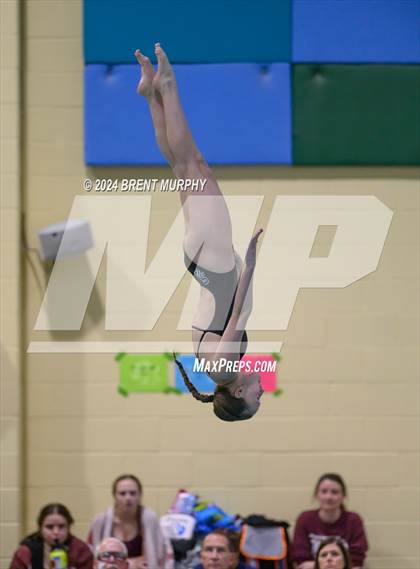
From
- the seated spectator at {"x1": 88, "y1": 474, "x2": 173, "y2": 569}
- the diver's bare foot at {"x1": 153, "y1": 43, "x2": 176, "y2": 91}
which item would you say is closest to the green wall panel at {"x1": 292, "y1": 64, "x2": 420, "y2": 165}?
the seated spectator at {"x1": 88, "y1": 474, "x2": 173, "y2": 569}

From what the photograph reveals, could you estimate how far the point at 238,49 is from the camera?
19.0 feet

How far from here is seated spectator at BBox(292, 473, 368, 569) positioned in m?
5.60

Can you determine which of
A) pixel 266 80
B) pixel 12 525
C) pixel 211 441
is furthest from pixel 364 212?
pixel 12 525

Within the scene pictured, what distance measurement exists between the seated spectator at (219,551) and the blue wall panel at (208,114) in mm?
1874

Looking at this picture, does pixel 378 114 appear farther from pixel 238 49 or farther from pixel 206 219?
pixel 206 219

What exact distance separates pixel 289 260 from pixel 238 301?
247cm

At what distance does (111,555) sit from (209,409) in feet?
3.74

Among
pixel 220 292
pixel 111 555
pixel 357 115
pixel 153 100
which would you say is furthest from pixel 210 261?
pixel 357 115

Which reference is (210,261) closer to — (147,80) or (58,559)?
(147,80)

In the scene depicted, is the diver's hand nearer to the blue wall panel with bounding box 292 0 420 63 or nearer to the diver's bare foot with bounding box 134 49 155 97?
the diver's bare foot with bounding box 134 49 155 97

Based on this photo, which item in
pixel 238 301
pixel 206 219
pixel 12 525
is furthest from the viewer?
pixel 12 525

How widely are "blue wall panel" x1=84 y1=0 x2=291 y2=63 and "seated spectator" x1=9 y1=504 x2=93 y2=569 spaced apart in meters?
2.26

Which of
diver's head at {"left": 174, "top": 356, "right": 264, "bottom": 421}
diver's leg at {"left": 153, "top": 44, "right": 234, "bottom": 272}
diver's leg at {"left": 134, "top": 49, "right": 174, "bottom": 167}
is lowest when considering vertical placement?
diver's head at {"left": 174, "top": 356, "right": 264, "bottom": 421}

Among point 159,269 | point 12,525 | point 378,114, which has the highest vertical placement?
point 378,114
